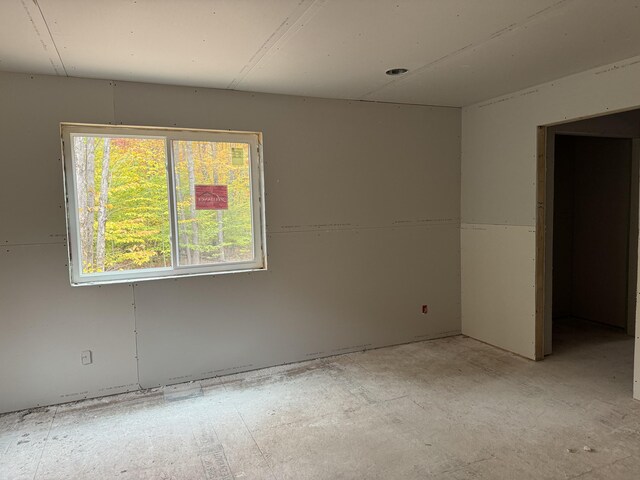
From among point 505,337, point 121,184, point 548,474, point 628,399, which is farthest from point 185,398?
point 628,399

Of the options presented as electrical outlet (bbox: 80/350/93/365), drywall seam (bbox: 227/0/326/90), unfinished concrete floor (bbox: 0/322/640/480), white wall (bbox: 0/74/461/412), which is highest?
drywall seam (bbox: 227/0/326/90)

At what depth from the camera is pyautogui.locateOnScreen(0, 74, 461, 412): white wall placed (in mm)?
3047

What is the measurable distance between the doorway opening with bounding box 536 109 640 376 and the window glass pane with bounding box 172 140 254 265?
8.53 ft

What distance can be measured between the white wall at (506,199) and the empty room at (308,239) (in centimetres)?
2

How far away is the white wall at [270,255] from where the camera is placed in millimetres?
3047

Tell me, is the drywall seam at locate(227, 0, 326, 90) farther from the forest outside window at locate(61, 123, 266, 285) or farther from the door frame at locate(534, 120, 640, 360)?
the door frame at locate(534, 120, 640, 360)

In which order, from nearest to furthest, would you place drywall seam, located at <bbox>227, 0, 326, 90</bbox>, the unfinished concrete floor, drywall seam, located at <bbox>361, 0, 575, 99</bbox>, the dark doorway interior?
drywall seam, located at <bbox>227, 0, 326, 90</bbox>, drywall seam, located at <bbox>361, 0, 575, 99</bbox>, the unfinished concrete floor, the dark doorway interior

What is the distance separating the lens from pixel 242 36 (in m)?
2.42

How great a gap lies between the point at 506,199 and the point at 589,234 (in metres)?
1.82

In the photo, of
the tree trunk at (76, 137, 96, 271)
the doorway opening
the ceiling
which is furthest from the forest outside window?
the doorway opening

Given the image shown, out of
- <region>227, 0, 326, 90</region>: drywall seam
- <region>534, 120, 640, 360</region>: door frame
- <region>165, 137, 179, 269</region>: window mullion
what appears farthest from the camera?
<region>534, 120, 640, 360</region>: door frame

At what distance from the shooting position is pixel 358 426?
2.77 metres

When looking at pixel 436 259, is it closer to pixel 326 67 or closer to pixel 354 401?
pixel 354 401

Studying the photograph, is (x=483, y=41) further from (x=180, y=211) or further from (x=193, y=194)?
(x=180, y=211)
